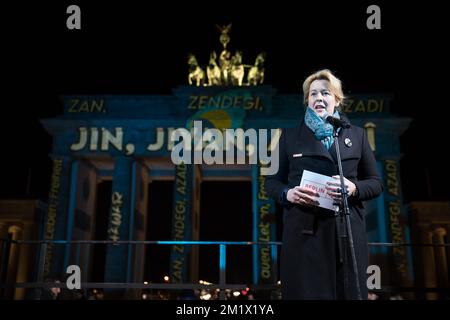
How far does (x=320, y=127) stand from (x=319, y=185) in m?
0.48

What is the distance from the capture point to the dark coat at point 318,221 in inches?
118

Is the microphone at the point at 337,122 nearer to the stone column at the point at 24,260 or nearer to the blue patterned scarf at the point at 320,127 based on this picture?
the blue patterned scarf at the point at 320,127

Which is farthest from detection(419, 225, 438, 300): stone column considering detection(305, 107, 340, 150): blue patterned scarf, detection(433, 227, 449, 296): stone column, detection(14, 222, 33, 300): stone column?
detection(305, 107, 340, 150): blue patterned scarf

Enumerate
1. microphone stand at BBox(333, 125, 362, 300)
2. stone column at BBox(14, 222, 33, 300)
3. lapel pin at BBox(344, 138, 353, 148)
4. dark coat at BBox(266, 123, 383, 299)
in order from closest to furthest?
microphone stand at BBox(333, 125, 362, 300) → dark coat at BBox(266, 123, 383, 299) → lapel pin at BBox(344, 138, 353, 148) → stone column at BBox(14, 222, 33, 300)

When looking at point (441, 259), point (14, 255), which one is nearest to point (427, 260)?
point (441, 259)

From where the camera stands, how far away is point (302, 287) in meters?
2.98

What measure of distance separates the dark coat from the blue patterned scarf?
57mm

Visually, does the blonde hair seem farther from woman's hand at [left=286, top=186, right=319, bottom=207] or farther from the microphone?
woman's hand at [left=286, top=186, right=319, bottom=207]

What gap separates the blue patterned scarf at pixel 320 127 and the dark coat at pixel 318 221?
2.2 inches

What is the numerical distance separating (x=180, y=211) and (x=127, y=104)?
22.8 ft

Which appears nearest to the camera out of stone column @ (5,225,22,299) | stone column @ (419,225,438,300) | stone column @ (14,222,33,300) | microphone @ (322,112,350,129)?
microphone @ (322,112,350,129)

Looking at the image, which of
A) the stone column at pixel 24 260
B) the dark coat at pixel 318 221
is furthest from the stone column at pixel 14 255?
the dark coat at pixel 318 221

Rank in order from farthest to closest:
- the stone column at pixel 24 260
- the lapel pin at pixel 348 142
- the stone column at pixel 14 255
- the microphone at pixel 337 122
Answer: the stone column at pixel 14 255 → the stone column at pixel 24 260 → the lapel pin at pixel 348 142 → the microphone at pixel 337 122

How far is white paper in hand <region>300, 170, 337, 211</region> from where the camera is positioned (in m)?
3.03
